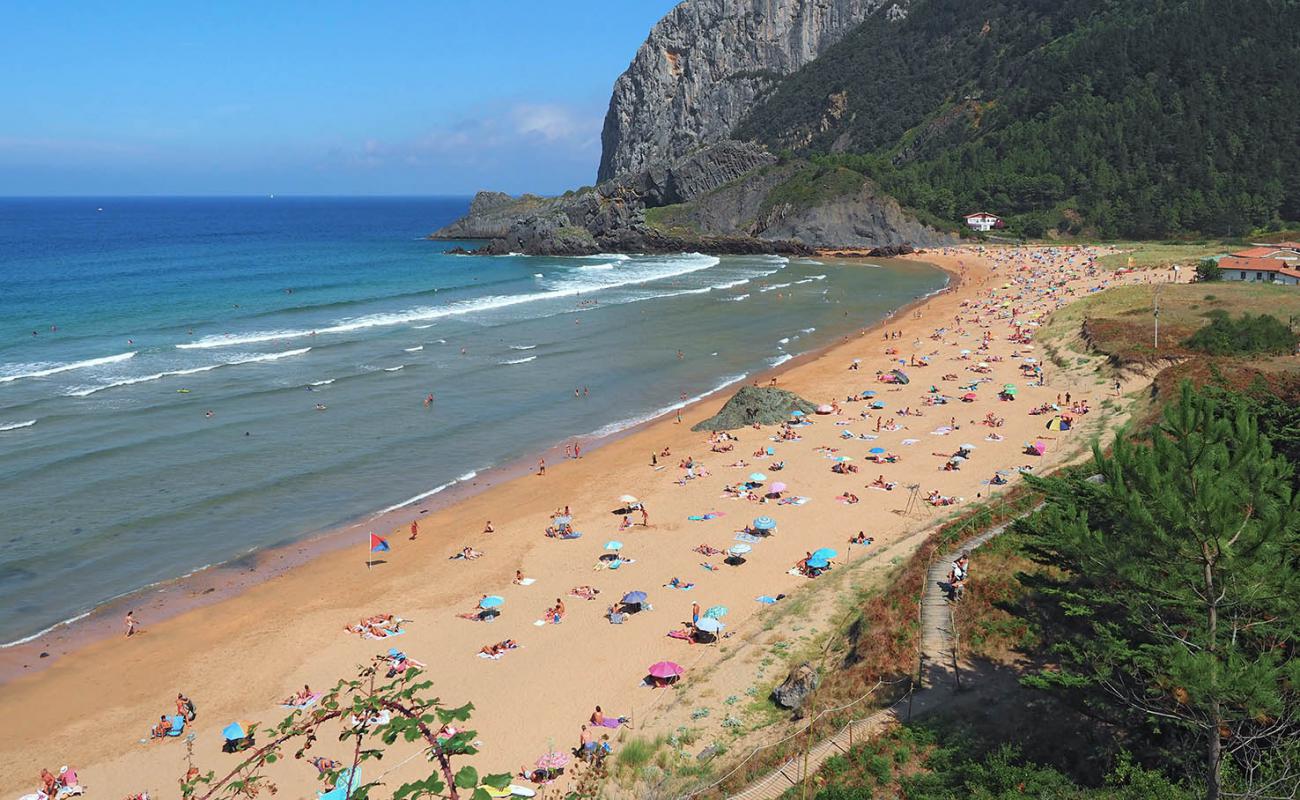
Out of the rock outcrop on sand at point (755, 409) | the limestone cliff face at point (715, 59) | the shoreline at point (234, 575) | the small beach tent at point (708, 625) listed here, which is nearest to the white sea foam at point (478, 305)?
the shoreline at point (234, 575)

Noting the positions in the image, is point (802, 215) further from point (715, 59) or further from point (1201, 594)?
point (1201, 594)

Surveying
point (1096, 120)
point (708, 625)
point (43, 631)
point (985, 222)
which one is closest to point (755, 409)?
point (708, 625)

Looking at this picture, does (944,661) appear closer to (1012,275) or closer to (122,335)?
(122,335)

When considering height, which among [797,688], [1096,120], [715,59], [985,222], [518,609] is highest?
[715,59]

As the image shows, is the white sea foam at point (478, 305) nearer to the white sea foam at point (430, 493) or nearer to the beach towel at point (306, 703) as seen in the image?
the white sea foam at point (430, 493)

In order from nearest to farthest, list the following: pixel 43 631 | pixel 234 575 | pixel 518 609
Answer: pixel 43 631, pixel 518 609, pixel 234 575

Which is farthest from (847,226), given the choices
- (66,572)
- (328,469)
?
(66,572)
